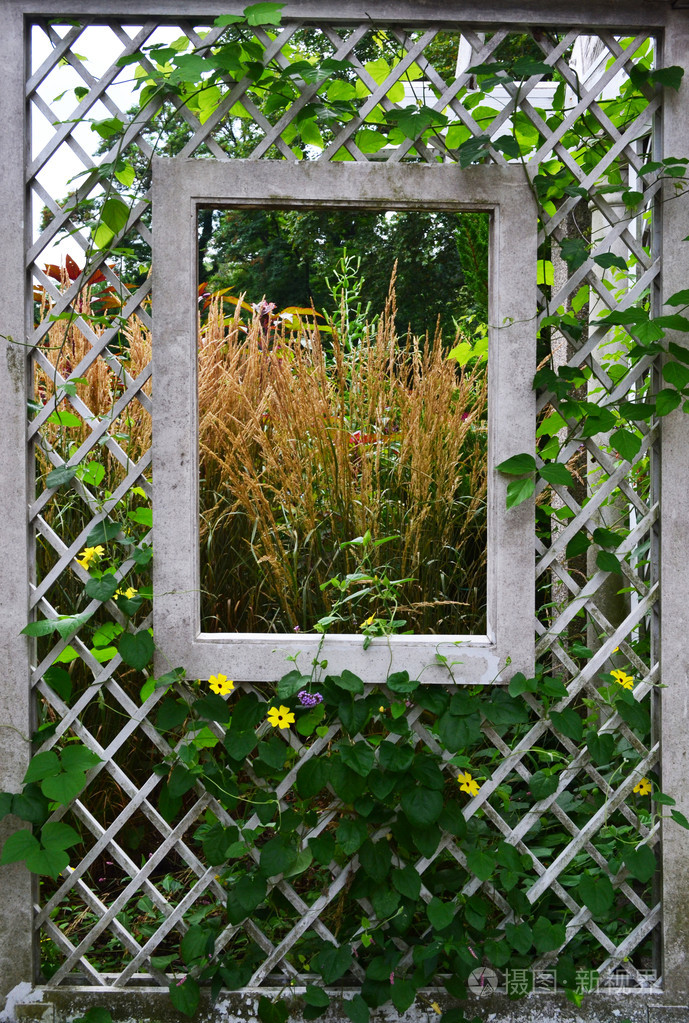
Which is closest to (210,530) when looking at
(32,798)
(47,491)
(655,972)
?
(47,491)

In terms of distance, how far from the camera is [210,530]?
2.38 meters

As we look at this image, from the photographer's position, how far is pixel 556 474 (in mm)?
1756

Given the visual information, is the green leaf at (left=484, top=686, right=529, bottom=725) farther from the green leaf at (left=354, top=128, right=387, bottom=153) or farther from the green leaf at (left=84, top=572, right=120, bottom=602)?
the green leaf at (left=354, top=128, right=387, bottom=153)

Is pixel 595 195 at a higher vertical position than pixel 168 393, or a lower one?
higher

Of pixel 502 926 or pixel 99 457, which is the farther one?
pixel 99 457

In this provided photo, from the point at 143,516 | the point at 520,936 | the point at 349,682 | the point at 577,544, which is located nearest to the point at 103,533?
the point at 143,516

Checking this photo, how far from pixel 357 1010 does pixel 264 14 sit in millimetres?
2153

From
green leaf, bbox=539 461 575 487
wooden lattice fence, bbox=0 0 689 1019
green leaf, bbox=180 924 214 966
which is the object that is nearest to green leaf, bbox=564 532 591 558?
wooden lattice fence, bbox=0 0 689 1019

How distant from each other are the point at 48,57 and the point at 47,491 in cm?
98

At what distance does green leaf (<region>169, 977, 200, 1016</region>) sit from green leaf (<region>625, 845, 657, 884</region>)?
1017 mm

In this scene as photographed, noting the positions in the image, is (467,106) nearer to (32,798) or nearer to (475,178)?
(475,178)

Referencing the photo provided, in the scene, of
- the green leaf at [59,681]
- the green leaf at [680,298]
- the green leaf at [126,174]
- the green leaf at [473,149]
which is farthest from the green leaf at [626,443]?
the green leaf at [59,681]

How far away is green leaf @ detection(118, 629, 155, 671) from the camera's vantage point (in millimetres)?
1732

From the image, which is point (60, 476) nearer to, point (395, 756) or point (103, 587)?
point (103, 587)
